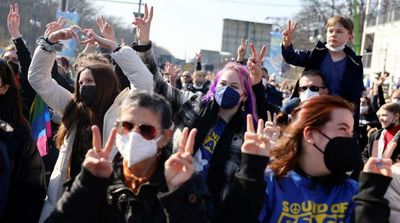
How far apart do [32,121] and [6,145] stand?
68.6 inches

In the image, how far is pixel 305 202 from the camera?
9.91 ft

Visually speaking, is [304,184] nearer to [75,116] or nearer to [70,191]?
[70,191]

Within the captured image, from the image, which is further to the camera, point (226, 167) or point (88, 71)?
point (88, 71)

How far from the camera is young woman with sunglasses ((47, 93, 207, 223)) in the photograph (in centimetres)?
287

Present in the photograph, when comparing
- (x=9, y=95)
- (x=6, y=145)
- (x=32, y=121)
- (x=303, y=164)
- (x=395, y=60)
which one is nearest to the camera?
(x=303, y=164)

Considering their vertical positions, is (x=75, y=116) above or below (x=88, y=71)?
below

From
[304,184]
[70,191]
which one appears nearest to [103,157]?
[70,191]

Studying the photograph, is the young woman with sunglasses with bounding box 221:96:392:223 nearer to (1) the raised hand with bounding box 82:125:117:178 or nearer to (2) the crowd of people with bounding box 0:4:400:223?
(2) the crowd of people with bounding box 0:4:400:223

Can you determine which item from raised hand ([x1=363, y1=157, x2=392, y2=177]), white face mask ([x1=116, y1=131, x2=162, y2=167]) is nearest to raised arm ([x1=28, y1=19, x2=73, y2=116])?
white face mask ([x1=116, y1=131, x2=162, y2=167])

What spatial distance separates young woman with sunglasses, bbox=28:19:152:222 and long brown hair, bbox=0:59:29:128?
1.11 feet

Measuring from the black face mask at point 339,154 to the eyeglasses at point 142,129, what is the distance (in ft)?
2.87

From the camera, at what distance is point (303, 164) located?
3.15 meters

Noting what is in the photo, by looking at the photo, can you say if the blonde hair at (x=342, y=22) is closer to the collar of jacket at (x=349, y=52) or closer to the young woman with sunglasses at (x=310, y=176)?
the collar of jacket at (x=349, y=52)

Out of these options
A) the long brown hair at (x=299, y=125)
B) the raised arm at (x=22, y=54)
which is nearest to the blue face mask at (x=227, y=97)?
the long brown hair at (x=299, y=125)
